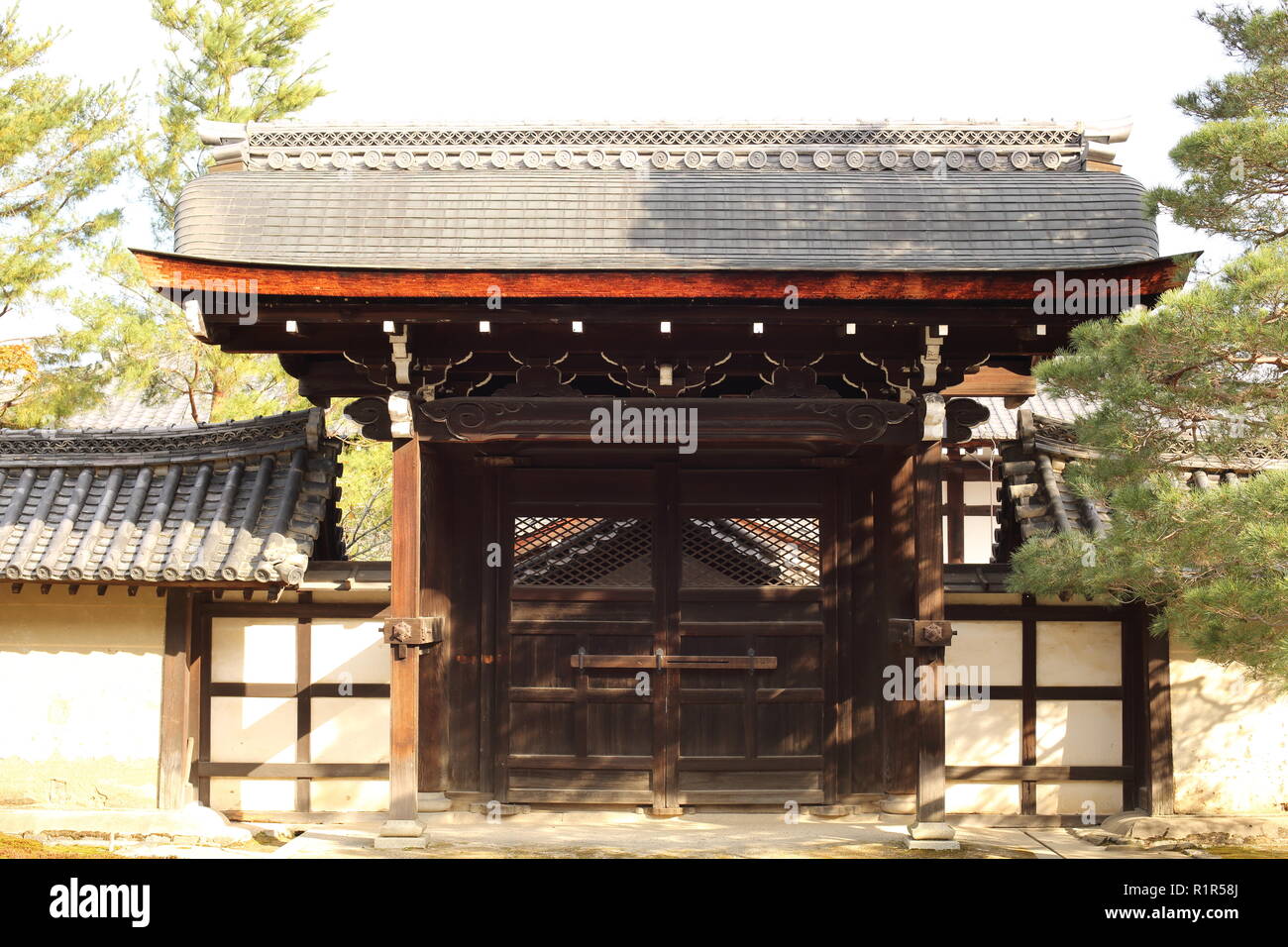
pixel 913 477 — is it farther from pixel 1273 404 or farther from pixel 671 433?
pixel 1273 404

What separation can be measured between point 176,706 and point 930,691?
591 cm

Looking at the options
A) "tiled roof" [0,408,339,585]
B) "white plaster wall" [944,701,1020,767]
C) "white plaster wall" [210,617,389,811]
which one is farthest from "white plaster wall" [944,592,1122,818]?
"tiled roof" [0,408,339,585]

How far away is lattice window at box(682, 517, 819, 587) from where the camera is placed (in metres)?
9.83

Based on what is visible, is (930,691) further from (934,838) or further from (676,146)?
(676,146)

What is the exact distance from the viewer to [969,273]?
802cm

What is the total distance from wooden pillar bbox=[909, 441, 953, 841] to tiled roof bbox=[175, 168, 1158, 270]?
5.99 ft

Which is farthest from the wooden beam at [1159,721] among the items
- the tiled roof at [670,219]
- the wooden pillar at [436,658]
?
the wooden pillar at [436,658]

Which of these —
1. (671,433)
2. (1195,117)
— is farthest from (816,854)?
(1195,117)

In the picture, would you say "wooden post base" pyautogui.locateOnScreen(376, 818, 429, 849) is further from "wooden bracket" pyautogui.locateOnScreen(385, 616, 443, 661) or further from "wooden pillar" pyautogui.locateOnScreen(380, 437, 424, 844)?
"wooden bracket" pyautogui.locateOnScreen(385, 616, 443, 661)

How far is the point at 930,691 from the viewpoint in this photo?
28.1 feet

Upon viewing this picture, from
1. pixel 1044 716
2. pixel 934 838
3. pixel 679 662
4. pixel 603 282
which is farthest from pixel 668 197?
pixel 934 838

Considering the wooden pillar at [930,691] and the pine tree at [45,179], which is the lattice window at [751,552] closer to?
the wooden pillar at [930,691]

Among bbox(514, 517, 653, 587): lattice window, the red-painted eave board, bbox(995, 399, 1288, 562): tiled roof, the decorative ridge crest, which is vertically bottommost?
bbox(514, 517, 653, 587): lattice window

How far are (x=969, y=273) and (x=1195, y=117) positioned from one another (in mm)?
1937
